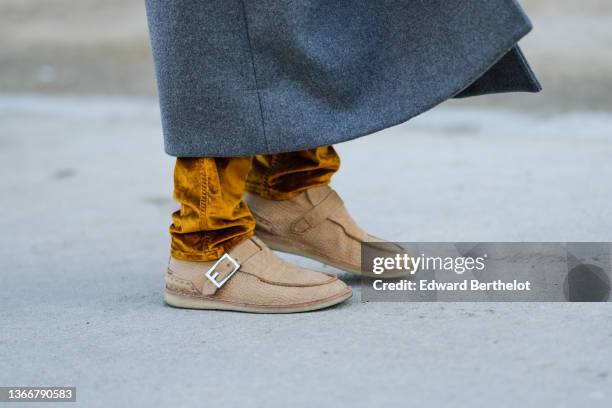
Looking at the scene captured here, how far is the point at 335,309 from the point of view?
188 centimetres

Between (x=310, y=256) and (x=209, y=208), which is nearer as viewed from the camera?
(x=209, y=208)

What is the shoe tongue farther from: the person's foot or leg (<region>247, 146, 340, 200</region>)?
the person's foot

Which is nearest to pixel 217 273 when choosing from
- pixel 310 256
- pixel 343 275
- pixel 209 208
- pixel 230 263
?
pixel 230 263

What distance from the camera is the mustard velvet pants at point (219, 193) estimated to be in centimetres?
181

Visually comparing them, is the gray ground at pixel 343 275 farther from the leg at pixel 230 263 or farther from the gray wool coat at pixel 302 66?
the gray wool coat at pixel 302 66

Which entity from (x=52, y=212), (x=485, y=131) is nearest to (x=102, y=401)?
(x=52, y=212)

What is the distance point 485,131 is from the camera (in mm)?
4289

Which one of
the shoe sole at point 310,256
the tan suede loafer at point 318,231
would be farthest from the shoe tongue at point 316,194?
the shoe sole at point 310,256

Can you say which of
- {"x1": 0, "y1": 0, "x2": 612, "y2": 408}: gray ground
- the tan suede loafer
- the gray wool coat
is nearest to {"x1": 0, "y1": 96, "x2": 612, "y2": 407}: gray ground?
{"x1": 0, "y1": 0, "x2": 612, "y2": 408}: gray ground

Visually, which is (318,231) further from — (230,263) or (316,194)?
(230,263)

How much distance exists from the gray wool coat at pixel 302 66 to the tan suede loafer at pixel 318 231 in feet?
1.04

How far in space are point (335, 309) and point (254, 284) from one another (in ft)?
0.54

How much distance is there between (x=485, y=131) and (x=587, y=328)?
8.84 ft

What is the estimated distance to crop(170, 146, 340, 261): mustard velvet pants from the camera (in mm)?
1811
